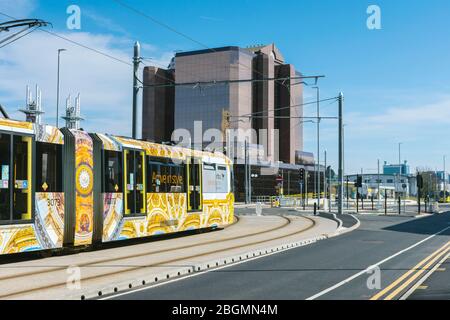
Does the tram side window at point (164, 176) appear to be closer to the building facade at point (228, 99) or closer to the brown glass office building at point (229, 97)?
the brown glass office building at point (229, 97)

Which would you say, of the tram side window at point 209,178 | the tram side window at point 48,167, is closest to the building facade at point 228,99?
the tram side window at point 209,178

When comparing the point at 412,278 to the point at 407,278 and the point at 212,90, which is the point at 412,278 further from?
the point at 212,90

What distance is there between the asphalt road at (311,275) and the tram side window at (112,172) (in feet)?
15.7

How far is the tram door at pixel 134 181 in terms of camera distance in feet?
56.5

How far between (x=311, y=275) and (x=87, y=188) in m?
6.81

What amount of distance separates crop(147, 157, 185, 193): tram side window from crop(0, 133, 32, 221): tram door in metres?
5.26

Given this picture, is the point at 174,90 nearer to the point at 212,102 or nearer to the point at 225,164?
the point at 212,102

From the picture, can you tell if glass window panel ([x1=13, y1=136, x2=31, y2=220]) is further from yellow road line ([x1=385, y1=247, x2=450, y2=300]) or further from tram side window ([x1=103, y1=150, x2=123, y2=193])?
yellow road line ([x1=385, y1=247, x2=450, y2=300])

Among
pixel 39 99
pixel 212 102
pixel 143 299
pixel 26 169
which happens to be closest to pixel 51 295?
pixel 143 299

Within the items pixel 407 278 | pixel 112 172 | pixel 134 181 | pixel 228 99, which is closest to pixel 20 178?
pixel 112 172

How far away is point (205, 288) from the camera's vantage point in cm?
1076
